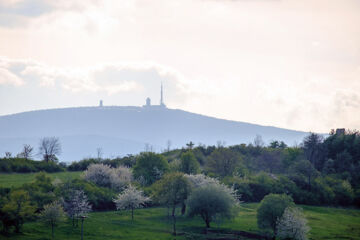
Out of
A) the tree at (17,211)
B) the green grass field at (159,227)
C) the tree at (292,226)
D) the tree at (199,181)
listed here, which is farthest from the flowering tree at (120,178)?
the tree at (292,226)

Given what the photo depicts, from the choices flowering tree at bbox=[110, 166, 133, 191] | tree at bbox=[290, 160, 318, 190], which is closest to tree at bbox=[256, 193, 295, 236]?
flowering tree at bbox=[110, 166, 133, 191]

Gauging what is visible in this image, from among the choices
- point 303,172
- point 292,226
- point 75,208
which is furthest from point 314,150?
point 75,208

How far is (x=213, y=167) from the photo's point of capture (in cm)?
12031

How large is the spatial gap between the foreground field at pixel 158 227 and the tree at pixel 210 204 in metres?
2.16

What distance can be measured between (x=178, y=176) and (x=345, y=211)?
1625 inches

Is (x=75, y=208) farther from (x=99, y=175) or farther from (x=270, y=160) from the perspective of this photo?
(x=270, y=160)

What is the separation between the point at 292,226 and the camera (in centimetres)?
6550

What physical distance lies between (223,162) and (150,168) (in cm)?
2163

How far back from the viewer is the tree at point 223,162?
120 metres

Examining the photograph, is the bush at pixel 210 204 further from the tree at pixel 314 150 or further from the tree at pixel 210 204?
the tree at pixel 314 150

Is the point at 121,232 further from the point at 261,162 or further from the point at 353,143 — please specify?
the point at 353,143

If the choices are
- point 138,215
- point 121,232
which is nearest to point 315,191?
point 138,215

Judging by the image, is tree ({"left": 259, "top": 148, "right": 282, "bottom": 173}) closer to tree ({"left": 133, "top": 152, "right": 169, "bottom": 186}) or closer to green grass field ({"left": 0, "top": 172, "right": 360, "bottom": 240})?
tree ({"left": 133, "top": 152, "right": 169, "bottom": 186})

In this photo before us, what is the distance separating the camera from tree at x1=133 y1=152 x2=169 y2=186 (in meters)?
107
